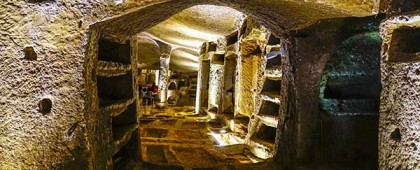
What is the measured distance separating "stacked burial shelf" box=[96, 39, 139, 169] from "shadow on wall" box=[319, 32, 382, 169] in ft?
5.71

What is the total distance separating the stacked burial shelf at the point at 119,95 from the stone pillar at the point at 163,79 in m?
7.08

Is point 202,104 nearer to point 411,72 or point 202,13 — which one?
point 202,13

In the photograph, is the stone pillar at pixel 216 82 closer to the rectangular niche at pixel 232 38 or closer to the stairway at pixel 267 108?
the rectangular niche at pixel 232 38

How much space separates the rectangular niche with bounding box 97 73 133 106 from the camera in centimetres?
278

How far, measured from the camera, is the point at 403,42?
1585 millimetres

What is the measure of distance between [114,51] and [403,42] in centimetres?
220

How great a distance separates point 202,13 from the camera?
15.5 ft

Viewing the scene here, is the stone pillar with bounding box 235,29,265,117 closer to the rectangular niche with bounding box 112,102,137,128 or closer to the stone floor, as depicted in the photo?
the stone floor

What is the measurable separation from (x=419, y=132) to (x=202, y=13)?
372 cm

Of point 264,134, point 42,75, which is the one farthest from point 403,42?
point 264,134

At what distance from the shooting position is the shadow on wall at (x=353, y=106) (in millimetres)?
2762

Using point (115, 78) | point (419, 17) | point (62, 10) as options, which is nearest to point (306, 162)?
point (419, 17)

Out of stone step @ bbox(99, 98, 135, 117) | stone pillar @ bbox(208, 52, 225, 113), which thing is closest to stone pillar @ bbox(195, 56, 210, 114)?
stone pillar @ bbox(208, 52, 225, 113)

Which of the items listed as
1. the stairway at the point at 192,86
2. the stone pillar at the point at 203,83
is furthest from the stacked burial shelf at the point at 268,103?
the stairway at the point at 192,86
